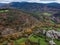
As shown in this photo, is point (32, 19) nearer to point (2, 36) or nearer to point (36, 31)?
point (36, 31)

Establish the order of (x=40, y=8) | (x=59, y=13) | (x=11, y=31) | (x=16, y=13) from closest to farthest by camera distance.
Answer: (x=11, y=31) < (x=16, y=13) < (x=59, y=13) < (x=40, y=8)

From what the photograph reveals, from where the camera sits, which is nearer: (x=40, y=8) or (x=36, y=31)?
(x=36, y=31)

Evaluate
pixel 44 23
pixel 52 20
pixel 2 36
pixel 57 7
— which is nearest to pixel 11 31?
pixel 2 36

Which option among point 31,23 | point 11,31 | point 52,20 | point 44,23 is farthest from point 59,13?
point 11,31

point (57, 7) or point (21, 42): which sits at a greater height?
point (57, 7)

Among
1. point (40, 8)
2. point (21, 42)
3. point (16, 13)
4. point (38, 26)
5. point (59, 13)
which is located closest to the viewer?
point (21, 42)

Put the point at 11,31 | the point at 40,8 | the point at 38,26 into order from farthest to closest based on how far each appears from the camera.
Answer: the point at 40,8 → the point at 38,26 → the point at 11,31

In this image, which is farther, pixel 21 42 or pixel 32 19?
pixel 32 19

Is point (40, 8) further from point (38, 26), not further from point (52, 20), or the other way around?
point (38, 26)

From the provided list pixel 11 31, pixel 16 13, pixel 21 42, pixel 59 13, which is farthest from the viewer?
pixel 59 13
